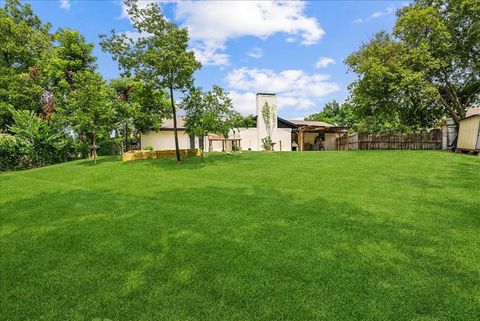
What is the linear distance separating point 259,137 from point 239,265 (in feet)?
86.8

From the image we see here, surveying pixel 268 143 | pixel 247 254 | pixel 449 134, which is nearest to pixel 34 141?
pixel 268 143

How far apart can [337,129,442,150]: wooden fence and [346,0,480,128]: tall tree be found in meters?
1.90

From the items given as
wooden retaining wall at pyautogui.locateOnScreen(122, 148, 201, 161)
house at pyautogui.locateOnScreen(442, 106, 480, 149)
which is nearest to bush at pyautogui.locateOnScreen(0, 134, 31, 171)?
wooden retaining wall at pyautogui.locateOnScreen(122, 148, 201, 161)

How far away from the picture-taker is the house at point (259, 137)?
28016 mm

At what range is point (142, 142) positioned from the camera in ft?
91.8

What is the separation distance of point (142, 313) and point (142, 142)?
2628 centimetres

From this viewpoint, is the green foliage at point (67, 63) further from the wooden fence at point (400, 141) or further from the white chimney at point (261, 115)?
the wooden fence at point (400, 141)

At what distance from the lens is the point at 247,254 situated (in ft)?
14.5

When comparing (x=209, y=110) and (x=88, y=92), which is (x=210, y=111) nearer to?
(x=209, y=110)

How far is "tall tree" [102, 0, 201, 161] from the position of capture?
1451cm

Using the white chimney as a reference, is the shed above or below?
below

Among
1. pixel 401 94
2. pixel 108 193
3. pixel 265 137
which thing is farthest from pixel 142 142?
pixel 401 94

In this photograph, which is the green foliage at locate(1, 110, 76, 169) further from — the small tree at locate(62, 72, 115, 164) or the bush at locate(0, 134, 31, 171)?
the small tree at locate(62, 72, 115, 164)

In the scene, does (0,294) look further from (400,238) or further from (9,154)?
(9,154)
